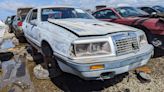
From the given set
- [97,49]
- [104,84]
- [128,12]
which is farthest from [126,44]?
[128,12]

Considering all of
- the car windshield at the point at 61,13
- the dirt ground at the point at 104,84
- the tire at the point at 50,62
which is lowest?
the dirt ground at the point at 104,84

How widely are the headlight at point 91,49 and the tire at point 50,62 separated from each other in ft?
3.80

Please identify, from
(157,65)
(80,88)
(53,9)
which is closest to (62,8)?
(53,9)

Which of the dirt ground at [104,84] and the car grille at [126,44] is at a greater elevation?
the car grille at [126,44]

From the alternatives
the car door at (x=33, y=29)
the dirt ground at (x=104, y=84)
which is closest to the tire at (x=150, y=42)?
the dirt ground at (x=104, y=84)

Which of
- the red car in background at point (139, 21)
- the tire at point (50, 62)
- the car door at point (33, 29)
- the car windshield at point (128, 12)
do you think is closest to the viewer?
the tire at point (50, 62)

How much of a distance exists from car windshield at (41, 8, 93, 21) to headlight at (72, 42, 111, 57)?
2201mm

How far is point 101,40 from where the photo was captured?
3.93 meters

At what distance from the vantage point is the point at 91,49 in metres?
3.93

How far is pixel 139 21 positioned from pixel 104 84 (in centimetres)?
282

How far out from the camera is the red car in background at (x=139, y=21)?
6227 millimetres

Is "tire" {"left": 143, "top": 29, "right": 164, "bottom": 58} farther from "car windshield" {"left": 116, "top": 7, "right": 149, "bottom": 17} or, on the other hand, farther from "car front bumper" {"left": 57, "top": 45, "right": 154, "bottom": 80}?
"car front bumper" {"left": 57, "top": 45, "right": 154, "bottom": 80}

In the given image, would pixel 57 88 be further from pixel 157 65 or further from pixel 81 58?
pixel 157 65

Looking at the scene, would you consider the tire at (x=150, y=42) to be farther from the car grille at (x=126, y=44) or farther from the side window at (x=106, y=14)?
the car grille at (x=126, y=44)
